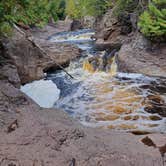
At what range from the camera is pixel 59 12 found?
18.7 feet

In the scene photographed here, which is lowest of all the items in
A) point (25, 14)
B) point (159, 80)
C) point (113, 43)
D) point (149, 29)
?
point (113, 43)

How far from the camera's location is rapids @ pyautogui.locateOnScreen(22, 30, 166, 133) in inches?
217

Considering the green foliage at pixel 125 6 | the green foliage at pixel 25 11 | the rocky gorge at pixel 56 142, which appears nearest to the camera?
the rocky gorge at pixel 56 142

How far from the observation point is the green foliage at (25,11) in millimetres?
4762

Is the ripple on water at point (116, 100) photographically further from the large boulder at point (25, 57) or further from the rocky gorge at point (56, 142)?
the rocky gorge at point (56, 142)

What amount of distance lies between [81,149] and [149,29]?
7.60 metres

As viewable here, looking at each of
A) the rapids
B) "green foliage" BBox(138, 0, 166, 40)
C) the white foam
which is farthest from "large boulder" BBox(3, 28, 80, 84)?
"green foliage" BBox(138, 0, 166, 40)

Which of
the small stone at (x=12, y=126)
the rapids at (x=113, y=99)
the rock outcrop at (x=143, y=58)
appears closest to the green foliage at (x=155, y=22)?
the rock outcrop at (x=143, y=58)

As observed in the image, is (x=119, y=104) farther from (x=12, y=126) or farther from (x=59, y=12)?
(x=12, y=126)

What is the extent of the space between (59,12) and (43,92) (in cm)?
270

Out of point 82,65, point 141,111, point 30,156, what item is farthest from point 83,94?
point 30,156

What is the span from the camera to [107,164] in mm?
2818

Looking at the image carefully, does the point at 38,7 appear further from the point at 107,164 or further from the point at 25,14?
the point at 107,164

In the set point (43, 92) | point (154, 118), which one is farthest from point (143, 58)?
point (154, 118)
